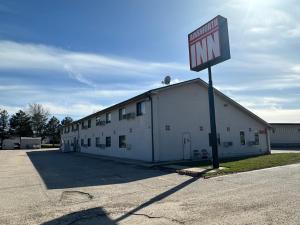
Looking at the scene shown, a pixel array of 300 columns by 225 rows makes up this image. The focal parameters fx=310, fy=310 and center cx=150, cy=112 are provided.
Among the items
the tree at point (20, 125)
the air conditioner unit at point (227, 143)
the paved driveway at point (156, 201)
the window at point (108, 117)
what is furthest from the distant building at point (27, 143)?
the paved driveway at point (156, 201)

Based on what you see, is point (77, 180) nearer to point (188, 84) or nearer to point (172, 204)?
point (172, 204)

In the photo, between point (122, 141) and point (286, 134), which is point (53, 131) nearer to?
point (286, 134)

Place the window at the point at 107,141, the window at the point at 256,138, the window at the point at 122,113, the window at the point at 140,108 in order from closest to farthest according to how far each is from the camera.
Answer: the window at the point at 140,108 → the window at the point at 122,113 → the window at the point at 256,138 → the window at the point at 107,141

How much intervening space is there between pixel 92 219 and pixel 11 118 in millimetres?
93071

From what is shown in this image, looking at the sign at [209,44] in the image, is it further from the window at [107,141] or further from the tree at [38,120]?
the tree at [38,120]

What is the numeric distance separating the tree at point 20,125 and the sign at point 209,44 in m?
81.1

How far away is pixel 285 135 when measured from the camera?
1753 inches

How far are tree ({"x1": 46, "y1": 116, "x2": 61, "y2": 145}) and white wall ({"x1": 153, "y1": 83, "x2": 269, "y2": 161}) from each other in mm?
73222

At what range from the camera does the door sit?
75.1 ft

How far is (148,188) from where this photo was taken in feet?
37.6

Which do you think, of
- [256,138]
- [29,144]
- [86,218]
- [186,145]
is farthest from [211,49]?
[29,144]

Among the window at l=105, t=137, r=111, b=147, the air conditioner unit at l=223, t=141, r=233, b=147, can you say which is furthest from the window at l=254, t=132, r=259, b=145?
the window at l=105, t=137, r=111, b=147

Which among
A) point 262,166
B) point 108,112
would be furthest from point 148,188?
point 108,112

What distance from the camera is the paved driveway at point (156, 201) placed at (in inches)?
281
